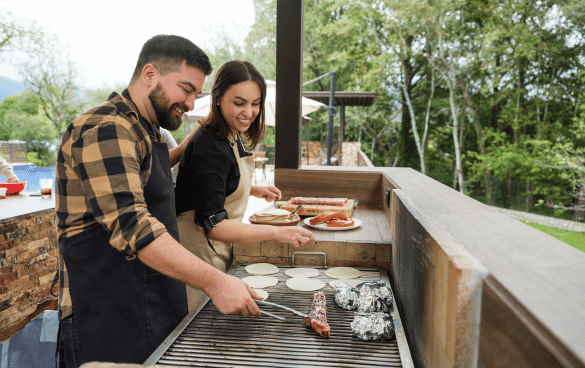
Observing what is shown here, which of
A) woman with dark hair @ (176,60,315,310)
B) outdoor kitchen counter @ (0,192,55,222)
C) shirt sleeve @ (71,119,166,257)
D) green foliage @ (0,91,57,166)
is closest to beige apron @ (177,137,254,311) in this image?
woman with dark hair @ (176,60,315,310)

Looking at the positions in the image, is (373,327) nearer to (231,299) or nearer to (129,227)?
(231,299)

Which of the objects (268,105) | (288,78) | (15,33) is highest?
(15,33)

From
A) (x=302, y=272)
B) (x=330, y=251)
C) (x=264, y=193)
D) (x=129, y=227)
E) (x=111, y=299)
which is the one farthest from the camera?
(x=264, y=193)

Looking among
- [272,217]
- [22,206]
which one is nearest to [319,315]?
[272,217]

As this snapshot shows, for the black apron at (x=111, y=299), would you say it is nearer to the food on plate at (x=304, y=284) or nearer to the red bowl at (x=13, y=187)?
the food on plate at (x=304, y=284)

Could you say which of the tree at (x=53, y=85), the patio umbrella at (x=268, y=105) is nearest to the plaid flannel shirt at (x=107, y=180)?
the patio umbrella at (x=268, y=105)

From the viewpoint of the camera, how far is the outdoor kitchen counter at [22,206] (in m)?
3.01

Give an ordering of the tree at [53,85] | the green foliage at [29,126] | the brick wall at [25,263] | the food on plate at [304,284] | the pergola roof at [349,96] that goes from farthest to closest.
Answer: the green foliage at [29,126]
the tree at [53,85]
the pergola roof at [349,96]
the brick wall at [25,263]
the food on plate at [304,284]

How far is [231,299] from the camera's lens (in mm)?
1104

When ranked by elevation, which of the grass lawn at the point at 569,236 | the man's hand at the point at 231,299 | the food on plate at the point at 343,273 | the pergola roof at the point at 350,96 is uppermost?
the pergola roof at the point at 350,96

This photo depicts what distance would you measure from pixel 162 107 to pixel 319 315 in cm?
97

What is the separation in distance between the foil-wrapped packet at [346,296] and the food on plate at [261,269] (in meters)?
0.42

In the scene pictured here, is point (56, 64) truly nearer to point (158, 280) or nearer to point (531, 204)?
point (158, 280)

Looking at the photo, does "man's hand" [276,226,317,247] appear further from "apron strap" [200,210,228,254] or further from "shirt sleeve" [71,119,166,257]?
"shirt sleeve" [71,119,166,257]
